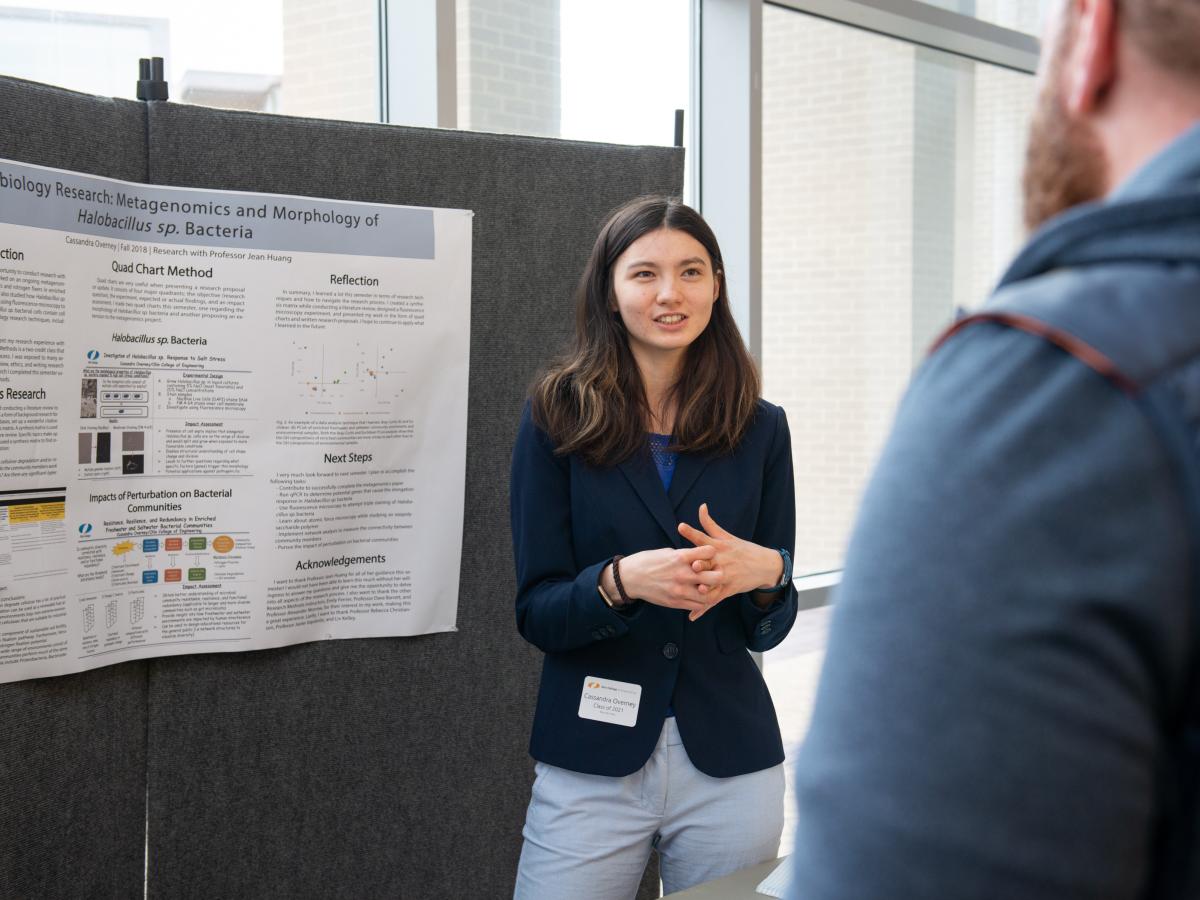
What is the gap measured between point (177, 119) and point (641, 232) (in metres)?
0.88

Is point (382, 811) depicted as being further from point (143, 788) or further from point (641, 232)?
point (641, 232)

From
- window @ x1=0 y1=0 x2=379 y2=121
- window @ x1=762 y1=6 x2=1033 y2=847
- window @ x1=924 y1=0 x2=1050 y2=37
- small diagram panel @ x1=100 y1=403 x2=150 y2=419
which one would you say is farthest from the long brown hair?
window @ x1=924 y1=0 x2=1050 y2=37

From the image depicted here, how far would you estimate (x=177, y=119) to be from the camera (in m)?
2.02

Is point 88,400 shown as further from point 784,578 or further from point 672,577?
point 784,578

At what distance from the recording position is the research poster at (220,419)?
187cm

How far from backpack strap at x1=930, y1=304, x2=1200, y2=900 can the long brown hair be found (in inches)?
53.1

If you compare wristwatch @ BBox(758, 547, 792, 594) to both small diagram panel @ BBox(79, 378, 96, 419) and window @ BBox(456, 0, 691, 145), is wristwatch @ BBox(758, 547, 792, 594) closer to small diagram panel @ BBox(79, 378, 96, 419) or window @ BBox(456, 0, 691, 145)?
small diagram panel @ BBox(79, 378, 96, 419)

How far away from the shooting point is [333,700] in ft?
7.32

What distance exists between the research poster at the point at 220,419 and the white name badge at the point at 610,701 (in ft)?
2.14

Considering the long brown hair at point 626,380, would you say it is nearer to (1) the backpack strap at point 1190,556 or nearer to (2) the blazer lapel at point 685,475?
(2) the blazer lapel at point 685,475

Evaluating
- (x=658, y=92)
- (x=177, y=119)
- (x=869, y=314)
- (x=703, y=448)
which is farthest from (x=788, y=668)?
(x=177, y=119)

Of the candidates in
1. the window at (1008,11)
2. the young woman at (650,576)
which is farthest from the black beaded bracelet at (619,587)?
the window at (1008,11)

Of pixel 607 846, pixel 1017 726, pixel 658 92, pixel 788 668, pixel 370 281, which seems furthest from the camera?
pixel 788 668

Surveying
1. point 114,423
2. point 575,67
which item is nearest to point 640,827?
point 114,423
